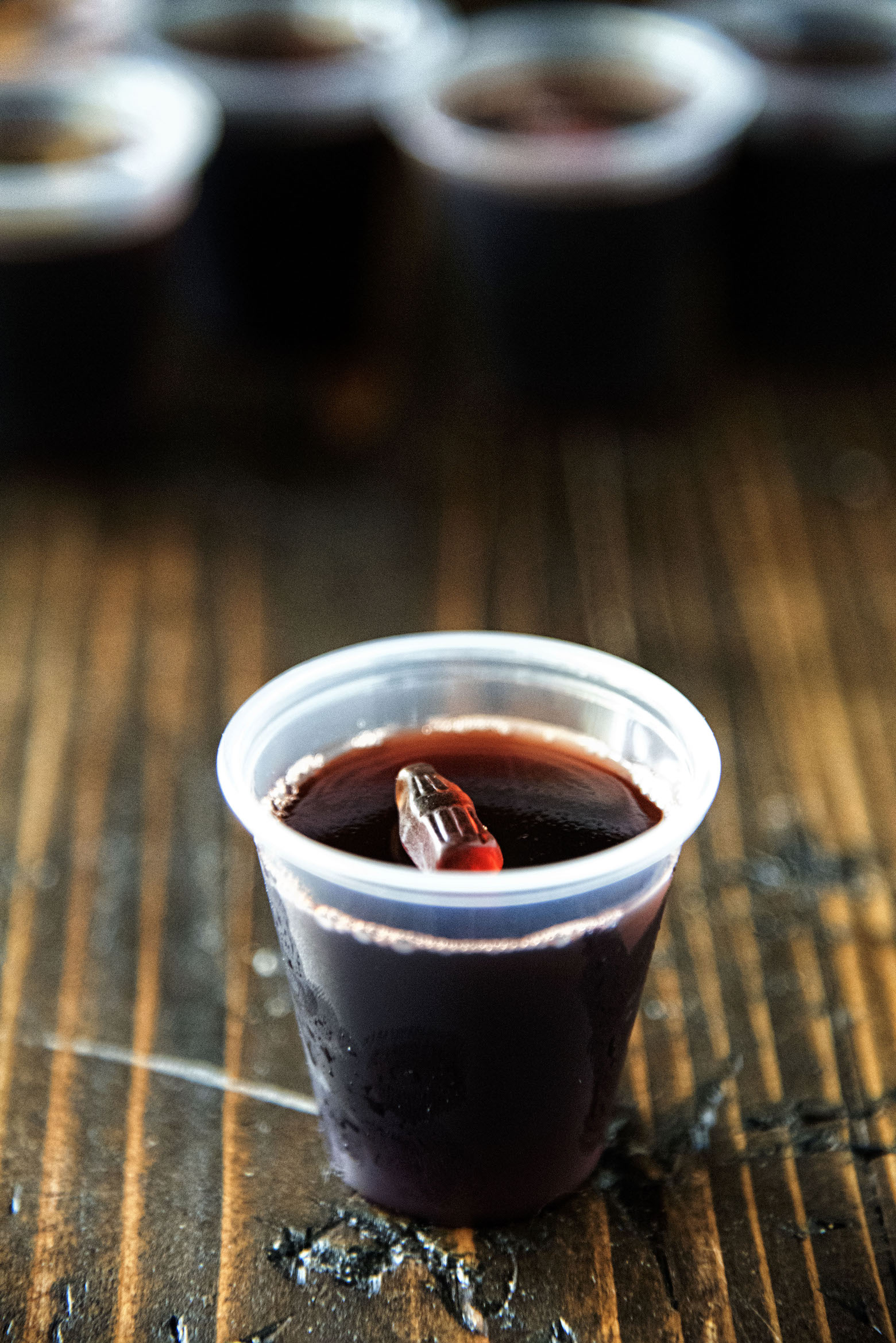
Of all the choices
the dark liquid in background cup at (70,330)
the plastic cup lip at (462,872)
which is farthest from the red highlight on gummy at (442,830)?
the dark liquid in background cup at (70,330)

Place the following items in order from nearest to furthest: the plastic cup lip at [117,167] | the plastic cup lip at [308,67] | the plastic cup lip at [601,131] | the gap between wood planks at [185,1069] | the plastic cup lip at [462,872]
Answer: the plastic cup lip at [462,872]
the gap between wood planks at [185,1069]
the plastic cup lip at [117,167]
the plastic cup lip at [601,131]
the plastic cup lip at [308,67]

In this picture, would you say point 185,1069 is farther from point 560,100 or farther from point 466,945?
point 560,100

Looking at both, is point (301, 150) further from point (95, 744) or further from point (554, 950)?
→ point (554, 950)

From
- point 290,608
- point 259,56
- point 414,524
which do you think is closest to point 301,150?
point 259,56

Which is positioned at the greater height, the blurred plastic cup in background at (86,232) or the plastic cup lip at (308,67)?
the plastic cup lip at (308,67)

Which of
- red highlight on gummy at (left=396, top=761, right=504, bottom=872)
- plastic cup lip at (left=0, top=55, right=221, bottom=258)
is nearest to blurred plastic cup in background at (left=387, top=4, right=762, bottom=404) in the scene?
plastic cup lip at (left=0, top=55, right=221, bottom=258)

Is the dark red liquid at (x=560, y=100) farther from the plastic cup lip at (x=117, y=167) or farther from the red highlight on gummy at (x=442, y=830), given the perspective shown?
the red highlight on gummy at (x=442, y=830)

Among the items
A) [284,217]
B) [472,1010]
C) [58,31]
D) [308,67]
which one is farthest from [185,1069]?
[58,31]

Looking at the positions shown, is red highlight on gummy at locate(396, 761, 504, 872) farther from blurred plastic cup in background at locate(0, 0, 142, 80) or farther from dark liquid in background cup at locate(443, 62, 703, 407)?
blurred plastic cup in background at locate(0, 0, 142, 80)
